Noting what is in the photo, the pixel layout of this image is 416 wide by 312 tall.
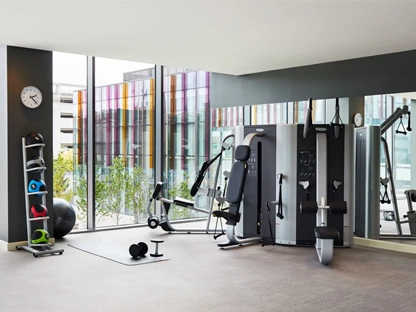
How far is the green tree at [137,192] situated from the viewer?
306 inches

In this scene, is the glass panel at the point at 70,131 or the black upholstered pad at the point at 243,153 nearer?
the black upholstered pad at the point at 243,153

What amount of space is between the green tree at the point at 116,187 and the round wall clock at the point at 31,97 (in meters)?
1.78

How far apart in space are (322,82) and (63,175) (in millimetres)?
3790

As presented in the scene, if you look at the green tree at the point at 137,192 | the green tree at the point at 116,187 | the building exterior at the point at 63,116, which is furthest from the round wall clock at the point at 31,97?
the green tree at the point at 137,192

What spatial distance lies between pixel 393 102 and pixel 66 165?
14.6 feet

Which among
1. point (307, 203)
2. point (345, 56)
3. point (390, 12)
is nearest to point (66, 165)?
point (307, 203)

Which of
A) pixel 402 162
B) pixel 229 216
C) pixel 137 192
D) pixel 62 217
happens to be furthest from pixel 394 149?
pixel 62 217

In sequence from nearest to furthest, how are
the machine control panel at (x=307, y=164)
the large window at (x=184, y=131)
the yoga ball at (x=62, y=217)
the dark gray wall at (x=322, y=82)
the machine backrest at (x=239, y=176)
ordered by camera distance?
1. the dark gray wall at (x=322, y=82)
2. the machine backrest at (x=239, y=176)
3. the machine control panel at (x=307, y=164)
4. the yoga ball at (x=62, y=217)
5. the large window at (x=184, y=131)

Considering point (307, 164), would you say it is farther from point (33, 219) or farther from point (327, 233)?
point (33, 219)

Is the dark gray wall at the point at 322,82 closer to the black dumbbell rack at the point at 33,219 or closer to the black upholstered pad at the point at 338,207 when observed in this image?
the black upholstered pad at the point at 338,207

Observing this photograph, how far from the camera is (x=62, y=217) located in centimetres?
654

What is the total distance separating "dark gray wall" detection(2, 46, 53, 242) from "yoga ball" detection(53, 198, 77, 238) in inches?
11.1

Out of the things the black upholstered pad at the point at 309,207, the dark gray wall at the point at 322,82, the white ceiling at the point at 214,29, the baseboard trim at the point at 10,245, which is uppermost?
the white ceiling at the point at 214,29

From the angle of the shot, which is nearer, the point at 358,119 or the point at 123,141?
the point at 358,119
